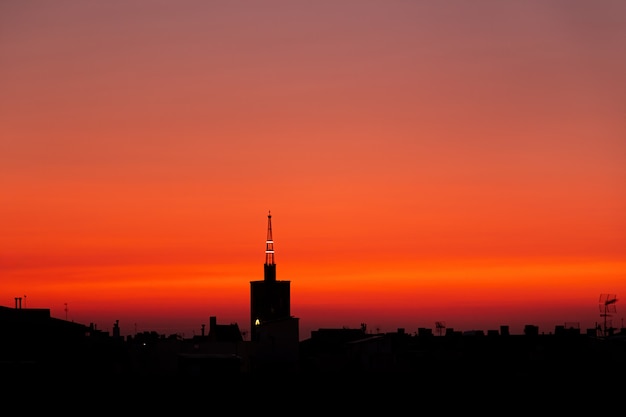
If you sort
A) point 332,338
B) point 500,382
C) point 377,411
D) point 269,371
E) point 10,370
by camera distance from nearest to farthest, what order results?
1. point 377,411
2. point 10,370
3. point 500,382
4. point 269,371
5. point 332,338

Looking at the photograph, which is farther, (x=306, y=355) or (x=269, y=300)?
(x=269, y=300)

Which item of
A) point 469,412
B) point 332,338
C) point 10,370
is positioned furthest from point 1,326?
point 332,338

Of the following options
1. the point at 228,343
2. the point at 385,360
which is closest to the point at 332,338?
the point at 228,343

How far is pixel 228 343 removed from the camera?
11756cm

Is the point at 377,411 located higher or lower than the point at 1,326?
lower

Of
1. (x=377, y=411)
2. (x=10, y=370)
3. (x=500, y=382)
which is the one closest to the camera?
(x=377, y=411)

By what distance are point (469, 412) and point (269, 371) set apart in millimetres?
37942

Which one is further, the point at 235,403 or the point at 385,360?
the point at 385,360

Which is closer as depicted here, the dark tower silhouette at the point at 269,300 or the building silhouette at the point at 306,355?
the building silhouette at the point at 306,355

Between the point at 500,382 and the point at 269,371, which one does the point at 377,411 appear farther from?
the point at 269,371

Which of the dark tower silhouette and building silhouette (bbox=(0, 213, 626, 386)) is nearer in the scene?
building silhouette (bbox=(0, 213, 626, 386))

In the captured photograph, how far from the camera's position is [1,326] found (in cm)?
7069

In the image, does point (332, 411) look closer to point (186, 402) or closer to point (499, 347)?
point (186, 402)

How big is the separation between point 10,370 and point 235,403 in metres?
12.8
